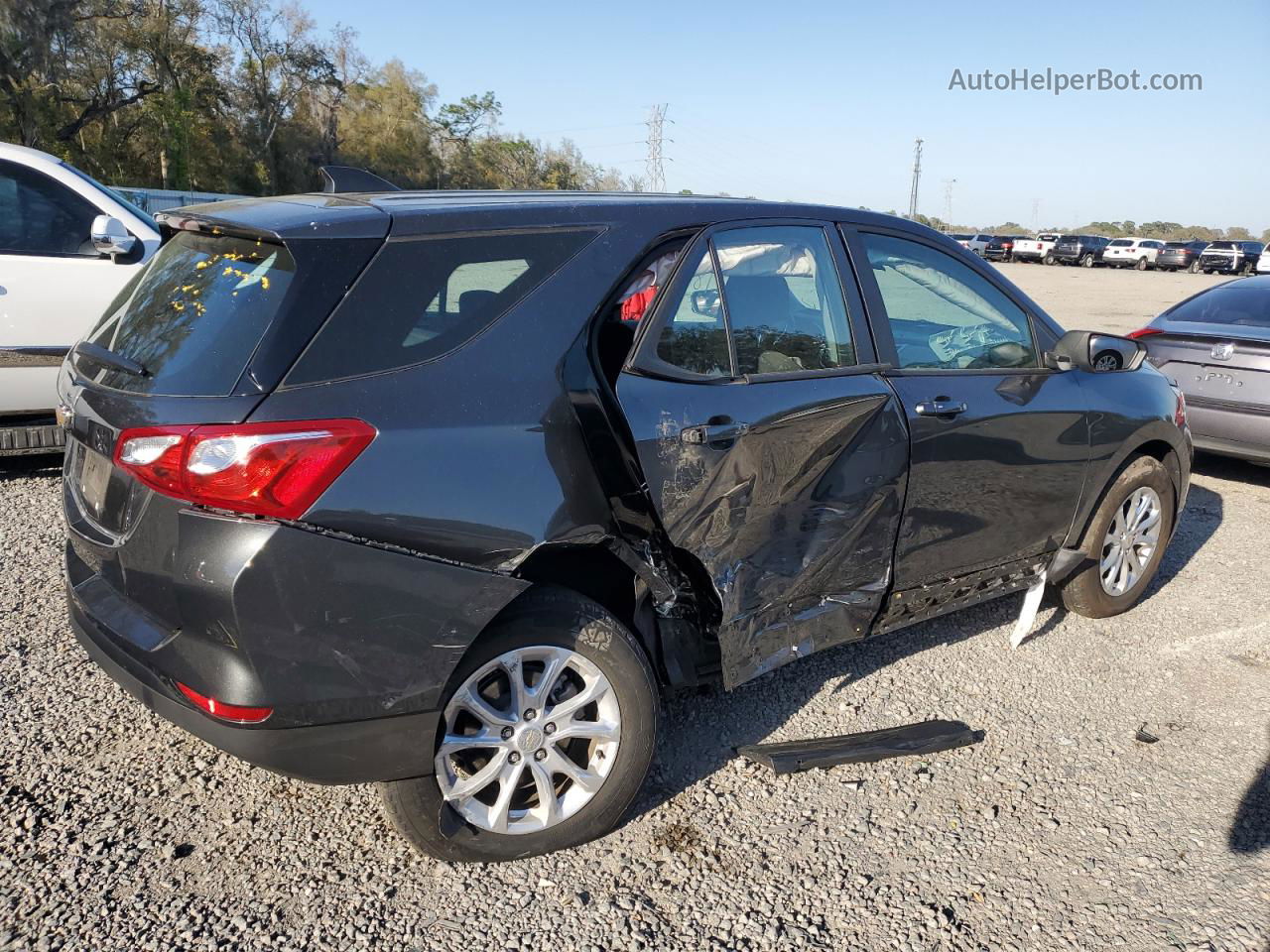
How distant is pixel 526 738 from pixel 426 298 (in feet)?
4.09

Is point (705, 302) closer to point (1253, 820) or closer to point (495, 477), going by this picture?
point (495, 477)

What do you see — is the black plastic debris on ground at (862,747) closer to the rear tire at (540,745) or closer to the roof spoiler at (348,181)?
the rear tire at (540,745)

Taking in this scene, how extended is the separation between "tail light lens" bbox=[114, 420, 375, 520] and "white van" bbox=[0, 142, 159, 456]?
12.5ft

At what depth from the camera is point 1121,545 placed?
4.65 metres

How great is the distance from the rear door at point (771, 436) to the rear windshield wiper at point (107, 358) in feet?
4.31

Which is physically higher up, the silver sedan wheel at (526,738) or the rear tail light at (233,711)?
the rear tail light at (233,711)

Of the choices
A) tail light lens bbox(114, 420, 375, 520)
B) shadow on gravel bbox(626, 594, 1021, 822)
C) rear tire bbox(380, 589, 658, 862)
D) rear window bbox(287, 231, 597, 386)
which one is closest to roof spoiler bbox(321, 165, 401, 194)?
rear window bbox(287, 231, 597, 386)

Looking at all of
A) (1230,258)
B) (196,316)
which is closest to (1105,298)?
(1230,258)

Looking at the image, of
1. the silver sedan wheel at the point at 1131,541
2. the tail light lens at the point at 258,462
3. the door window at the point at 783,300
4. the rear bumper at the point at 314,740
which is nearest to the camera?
the tail light lens at the point at 258,462

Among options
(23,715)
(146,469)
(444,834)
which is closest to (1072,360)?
(444,834)

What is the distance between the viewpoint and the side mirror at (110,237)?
18.4ft

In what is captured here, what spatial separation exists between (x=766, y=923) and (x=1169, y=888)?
1.23 meters

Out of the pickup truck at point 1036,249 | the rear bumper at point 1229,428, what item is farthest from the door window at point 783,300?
the pickup truck at point 1036,249

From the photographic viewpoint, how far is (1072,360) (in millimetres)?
4141
